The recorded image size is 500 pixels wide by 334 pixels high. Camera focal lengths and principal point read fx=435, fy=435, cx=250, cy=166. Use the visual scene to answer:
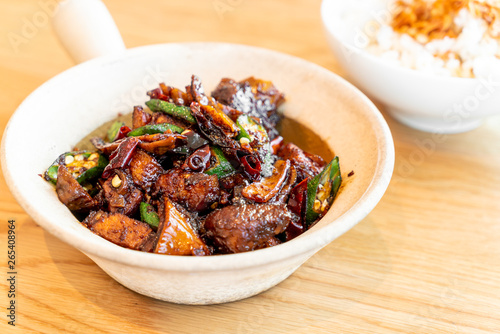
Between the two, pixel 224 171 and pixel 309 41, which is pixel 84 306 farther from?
pixel 309 41

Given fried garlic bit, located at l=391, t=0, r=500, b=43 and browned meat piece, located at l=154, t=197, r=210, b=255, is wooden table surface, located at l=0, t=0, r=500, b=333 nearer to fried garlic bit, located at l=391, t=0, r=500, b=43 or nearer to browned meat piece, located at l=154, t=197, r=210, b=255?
browned meat piece, located at l=154, t=197, r=210, b=255

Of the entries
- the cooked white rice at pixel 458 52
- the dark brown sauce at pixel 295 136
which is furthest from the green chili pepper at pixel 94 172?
the cooked white rice at pixel 458 52

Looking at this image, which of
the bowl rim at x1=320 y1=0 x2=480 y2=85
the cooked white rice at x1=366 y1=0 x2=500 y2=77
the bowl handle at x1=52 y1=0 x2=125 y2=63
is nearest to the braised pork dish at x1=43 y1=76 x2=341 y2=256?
the bowl handle at x1=52 y1=0 x2=125 y2=63

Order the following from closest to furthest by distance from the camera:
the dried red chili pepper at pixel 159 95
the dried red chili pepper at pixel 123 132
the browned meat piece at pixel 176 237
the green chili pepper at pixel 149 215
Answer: the browned meat piece at pixel 176 237
the green chili pepper at pixel 149 215
the dried red chili pepper at pixel 123 132
the dried red chili pepper at pixel 159 95

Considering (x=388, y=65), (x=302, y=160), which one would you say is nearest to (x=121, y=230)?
(x=302, y=160)

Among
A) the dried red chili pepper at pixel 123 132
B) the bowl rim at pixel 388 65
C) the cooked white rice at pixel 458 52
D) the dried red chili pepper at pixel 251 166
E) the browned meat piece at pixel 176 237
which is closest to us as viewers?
the browned meat piece at pixel 176 237

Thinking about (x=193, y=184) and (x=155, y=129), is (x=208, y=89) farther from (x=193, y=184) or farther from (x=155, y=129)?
(x=193, y=184)

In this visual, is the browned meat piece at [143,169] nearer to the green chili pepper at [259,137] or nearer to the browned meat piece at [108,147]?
the browned meat piece at [108,147]

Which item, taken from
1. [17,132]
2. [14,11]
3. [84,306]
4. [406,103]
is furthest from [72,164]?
[14,11]
